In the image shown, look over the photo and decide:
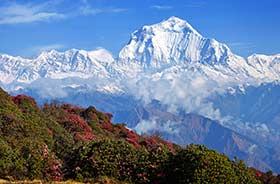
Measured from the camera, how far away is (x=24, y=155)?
30406 millimetres

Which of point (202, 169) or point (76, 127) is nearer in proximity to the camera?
point (202, 169)

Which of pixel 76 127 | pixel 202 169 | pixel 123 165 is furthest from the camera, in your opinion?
pixel 76 127

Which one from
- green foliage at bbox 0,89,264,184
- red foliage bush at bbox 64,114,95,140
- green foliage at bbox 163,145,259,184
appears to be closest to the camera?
green foliage at bbox 163,145,259,184

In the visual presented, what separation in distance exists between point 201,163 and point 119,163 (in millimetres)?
5350

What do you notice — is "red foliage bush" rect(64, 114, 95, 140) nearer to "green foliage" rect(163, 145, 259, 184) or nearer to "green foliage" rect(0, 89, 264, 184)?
"green foliage" rect(0, 89, 264, 184)

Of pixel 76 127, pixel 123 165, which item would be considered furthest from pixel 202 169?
pixel 76 127

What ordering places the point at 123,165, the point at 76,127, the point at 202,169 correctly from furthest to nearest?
the point at 76,127, the point at 123,165, the point at 202,169

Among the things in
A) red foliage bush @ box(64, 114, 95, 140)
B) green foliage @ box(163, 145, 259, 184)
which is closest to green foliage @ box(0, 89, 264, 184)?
green foliage @ box(163, 145, 259, 184)

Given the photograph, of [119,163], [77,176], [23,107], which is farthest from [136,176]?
[23,107]

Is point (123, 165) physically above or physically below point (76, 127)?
below

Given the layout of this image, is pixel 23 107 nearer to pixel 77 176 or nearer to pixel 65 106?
pixel 65 106

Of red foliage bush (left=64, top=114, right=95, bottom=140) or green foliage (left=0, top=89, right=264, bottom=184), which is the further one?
red foliage bush (left=64, top=114, right=95, bottom=140)

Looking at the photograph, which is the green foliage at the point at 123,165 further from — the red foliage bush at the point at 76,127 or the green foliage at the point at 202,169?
the red foliage bush at the point at 76,127

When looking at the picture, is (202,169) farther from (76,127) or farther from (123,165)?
(76,127)
